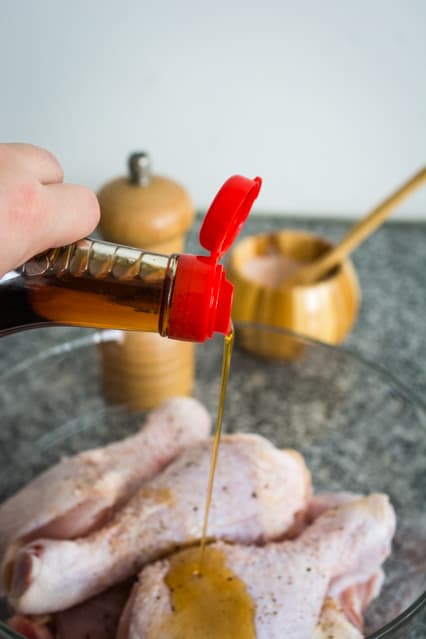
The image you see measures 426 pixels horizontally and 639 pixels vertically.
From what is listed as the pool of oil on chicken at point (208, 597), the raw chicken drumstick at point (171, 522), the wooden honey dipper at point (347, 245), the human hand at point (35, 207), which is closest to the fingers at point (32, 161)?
the human hand at point (35, 207)

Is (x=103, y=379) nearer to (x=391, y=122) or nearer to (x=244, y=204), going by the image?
(x=244, y=204)

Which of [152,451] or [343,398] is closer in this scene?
[152,451]

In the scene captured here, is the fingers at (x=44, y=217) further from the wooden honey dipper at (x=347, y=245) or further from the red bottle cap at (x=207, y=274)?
the wooden honey dipper at (x=347, y=245)

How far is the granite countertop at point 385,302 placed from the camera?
109 cm

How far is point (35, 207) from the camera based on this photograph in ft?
1.27

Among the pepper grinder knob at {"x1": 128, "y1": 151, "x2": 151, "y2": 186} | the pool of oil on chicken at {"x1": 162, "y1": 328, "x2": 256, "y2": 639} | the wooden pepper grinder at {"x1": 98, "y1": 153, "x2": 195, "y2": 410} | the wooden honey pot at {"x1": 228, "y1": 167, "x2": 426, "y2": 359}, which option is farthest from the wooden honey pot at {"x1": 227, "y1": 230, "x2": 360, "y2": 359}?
the pool of oil on chicken at {"x1": 162, "y1": 328, "x2": 256, "y2": 639}

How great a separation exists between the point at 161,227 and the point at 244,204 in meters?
0.42

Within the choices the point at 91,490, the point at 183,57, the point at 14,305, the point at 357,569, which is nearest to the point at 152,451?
the point at 91,490

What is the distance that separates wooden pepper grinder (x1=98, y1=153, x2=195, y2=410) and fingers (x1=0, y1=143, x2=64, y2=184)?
1.33 feet

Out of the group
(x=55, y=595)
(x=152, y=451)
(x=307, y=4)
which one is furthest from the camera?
(x=307, y=4)

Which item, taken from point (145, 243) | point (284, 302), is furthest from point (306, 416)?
point (145, 243)

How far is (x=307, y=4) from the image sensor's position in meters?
1.13

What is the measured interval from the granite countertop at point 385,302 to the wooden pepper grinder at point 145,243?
25 cm

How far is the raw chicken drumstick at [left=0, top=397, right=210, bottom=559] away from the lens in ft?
2.25
